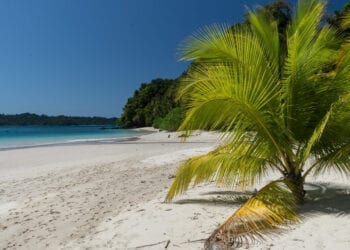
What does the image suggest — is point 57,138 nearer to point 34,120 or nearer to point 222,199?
point 222,199

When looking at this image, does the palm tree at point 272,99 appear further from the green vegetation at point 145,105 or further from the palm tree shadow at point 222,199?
the green vegetation at point 145,105

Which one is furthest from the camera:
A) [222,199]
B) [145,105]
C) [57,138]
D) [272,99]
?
[145,105]

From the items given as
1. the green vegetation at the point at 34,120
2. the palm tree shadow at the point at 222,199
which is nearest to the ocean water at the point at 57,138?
the palm tree shadow at the point at 222,199

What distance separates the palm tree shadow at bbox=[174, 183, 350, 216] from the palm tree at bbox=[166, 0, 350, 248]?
258 millimetres

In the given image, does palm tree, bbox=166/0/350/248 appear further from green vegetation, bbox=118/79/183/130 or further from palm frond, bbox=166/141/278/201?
green vegetation, bbox=118/79/183/130

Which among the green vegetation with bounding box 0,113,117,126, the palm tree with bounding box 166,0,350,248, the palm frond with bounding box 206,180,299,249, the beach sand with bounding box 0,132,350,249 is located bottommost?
the beach sand with bounding box 0,132,350,249

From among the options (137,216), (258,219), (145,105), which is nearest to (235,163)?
(258,219)

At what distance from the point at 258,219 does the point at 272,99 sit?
1616mm

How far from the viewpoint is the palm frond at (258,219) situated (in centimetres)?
388

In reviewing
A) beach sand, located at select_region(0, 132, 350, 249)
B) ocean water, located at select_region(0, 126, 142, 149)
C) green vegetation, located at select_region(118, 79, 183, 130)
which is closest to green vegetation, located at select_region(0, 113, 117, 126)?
A: green vegetation, located at select_region(118, 79, 183, 130)

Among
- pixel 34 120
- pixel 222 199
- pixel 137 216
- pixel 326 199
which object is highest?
pixel 34 120

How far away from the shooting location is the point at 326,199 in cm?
523

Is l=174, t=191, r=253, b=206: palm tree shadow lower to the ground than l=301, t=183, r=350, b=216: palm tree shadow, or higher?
lower

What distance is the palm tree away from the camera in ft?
15.4
